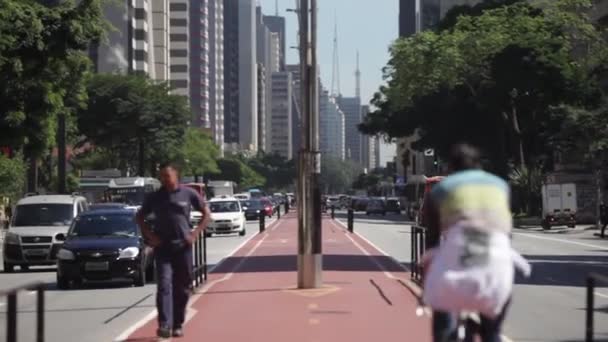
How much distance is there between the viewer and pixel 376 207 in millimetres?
101438

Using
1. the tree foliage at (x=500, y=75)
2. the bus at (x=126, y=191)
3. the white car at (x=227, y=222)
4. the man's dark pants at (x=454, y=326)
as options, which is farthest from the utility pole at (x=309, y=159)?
the tree foliage at (x=500, y=75)

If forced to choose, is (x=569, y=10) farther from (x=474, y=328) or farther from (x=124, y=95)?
(x=474, y=328)

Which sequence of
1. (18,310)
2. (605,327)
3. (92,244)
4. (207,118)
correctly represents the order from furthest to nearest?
(207,118) < (92,244) < (605,327) < (18,310)

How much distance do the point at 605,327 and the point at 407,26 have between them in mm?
188953

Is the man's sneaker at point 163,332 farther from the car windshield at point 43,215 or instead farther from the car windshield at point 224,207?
the car windshield at point 224,207

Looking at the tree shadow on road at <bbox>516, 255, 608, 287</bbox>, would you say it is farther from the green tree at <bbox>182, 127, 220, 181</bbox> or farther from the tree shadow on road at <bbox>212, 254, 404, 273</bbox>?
the green tree at <bbox>182, 127, 220, 181</bbox>

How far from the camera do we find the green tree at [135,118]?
7500 cm

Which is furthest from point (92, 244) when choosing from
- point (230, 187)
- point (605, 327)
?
point (230, 187)

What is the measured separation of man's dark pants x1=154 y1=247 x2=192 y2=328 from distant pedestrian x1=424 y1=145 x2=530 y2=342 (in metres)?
5.21

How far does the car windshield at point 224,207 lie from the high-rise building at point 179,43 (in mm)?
112028

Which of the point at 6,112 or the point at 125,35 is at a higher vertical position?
the point at 125,35

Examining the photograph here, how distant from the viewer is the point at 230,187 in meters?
102

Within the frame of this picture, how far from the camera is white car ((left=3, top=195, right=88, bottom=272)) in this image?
29.8 metres

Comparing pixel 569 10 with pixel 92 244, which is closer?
pixel 92 244
